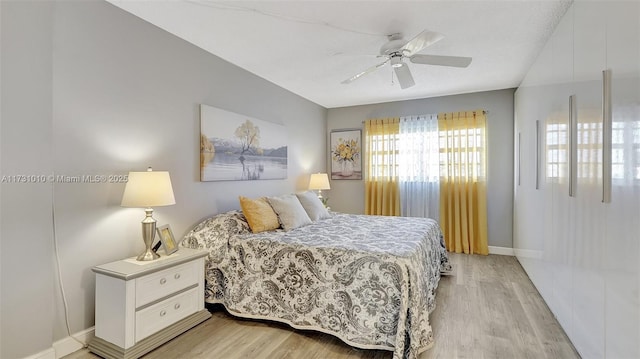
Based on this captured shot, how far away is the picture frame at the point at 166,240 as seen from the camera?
2.34m

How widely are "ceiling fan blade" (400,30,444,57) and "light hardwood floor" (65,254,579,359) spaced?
2216 millimetres

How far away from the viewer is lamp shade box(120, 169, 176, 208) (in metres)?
2.10

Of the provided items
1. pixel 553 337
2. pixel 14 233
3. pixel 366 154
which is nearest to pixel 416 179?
pixel 366 154

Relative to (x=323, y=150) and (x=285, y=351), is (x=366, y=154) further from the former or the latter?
(x=285, y=351)

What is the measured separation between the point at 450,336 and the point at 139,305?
2238mm

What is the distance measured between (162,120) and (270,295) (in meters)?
1.79

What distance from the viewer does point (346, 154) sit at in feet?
18.1

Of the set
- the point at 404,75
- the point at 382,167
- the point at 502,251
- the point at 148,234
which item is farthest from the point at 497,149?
the point at 148,234

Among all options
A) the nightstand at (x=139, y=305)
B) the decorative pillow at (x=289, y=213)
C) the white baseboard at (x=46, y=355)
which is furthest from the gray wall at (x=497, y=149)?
the white baseboard at (x=46, y=355)

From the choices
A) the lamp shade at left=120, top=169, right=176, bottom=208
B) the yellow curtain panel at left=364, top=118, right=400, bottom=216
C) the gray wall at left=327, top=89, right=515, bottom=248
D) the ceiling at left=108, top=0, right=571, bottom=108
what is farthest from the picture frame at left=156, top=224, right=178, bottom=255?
the gray wall at left=327, top=89, right=515, bottom=248

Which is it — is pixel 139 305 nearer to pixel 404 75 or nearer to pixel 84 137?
pixel 84 137

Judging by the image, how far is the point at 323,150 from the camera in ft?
18.2

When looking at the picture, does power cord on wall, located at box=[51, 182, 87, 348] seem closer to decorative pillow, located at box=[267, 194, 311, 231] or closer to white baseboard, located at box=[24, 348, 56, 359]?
white baseboard, located at box=[24, 348, 56, 359]

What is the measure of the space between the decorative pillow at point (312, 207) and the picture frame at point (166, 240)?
1528mm
